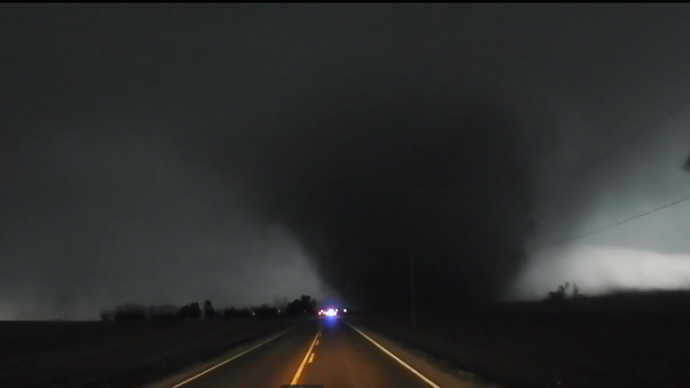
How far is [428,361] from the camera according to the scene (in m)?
26.3

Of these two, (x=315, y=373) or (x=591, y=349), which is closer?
(x=315, y=373)

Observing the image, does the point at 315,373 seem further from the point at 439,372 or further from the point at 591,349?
the point at 591,349

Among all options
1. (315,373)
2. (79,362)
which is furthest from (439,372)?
(79,362)

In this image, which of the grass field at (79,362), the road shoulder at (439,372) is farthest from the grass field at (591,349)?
the grass field at (79,362)

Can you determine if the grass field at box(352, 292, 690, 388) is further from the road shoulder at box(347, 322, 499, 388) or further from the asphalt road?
the asphalt road

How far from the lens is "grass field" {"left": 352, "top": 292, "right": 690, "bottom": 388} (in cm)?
1925

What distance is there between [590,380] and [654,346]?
795 cm

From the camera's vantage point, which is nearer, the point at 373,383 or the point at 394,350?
the point at 373,383

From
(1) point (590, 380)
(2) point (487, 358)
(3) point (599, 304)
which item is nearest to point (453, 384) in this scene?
(1) point (590, 380)

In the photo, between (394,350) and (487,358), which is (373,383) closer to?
(487,358)

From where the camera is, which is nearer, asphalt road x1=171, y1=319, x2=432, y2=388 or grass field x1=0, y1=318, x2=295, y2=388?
asphalt road x1=171, y1=319, x2=432, y2=388

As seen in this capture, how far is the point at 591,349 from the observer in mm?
28141

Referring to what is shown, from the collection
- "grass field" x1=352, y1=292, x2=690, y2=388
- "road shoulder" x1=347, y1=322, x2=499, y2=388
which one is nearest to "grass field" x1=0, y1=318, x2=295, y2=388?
"road shoulder" x1=347, y1=322, x2=499, y2=388

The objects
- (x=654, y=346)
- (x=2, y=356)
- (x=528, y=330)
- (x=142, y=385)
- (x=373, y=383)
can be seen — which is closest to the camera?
(x=373, y=383)
